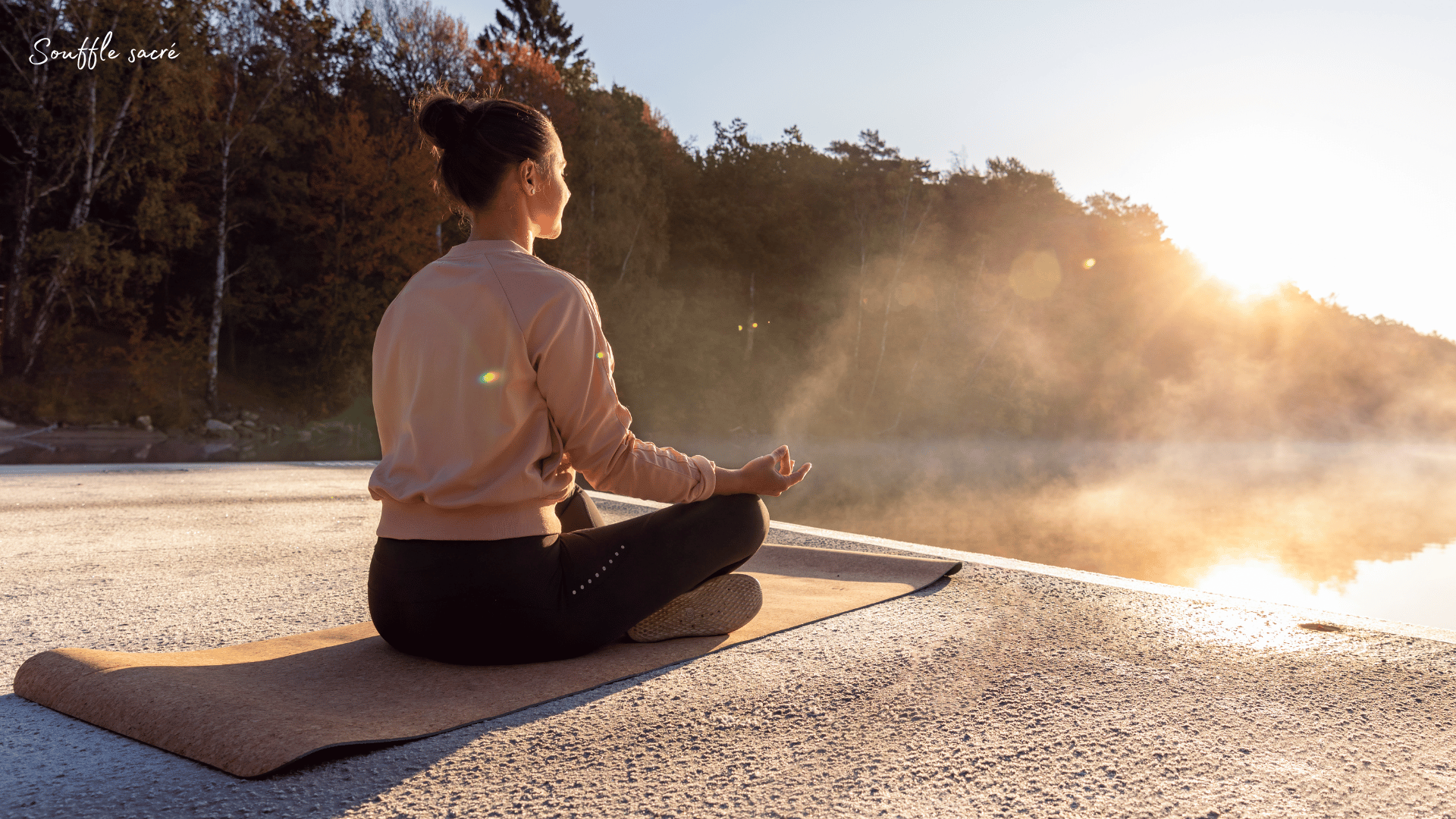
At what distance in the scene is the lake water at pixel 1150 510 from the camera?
6555 millimetres

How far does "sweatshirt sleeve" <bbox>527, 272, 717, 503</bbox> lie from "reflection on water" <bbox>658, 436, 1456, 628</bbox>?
2.38 meters

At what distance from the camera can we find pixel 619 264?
19516 millimetres

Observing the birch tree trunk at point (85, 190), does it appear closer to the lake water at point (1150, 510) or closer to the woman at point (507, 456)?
the lake water at point (1150, 510)

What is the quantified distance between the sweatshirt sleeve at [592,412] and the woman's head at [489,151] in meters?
0.21

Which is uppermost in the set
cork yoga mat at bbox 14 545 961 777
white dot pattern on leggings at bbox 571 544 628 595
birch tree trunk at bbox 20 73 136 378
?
birch tree trunk at bbox 20 73 136 378

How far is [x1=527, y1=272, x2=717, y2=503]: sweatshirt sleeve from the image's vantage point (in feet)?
4.75

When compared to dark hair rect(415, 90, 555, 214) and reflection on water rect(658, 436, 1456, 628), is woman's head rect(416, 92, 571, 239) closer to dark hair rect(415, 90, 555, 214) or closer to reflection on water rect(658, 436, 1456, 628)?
dark hair rect(415, 90, 555, 214)

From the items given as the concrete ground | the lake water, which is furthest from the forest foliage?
the concrete ground

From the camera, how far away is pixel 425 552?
148cm

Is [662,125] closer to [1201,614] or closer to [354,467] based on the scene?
[354,467]

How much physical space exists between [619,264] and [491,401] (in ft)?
60.7

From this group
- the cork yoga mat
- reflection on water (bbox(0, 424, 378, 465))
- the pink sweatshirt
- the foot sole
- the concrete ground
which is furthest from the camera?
reflection on water (bbox(0, 424, 378, 465))

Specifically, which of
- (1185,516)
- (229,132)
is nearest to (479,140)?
(1185,516)

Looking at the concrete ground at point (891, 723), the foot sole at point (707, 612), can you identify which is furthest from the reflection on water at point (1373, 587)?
the foot sole at point (707, 612)
